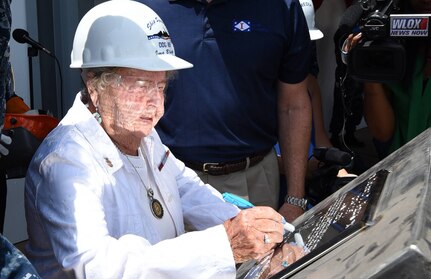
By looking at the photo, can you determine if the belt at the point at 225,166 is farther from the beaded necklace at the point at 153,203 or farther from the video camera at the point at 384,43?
the beaded necklace at the point at 153,203

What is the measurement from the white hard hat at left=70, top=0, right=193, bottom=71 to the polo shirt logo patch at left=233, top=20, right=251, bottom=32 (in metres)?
0.87

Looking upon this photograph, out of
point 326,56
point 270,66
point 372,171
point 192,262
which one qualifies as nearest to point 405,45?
point 270,66

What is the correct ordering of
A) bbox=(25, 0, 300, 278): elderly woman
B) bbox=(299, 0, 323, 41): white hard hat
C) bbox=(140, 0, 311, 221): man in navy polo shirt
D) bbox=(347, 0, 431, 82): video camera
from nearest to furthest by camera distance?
bbox=(25, 0, 300, 278): elderly woman, bbox=(347, 0, 431, 82): video camera, bbox=(140, 0, 311, 221): man in navy polo shirt, bbox=(299, 0, 323, 41): white hard hat

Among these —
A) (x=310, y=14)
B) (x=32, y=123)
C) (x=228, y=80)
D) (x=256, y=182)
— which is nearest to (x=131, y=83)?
(x=228, y=80)

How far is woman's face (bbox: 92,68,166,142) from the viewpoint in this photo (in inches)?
72.6

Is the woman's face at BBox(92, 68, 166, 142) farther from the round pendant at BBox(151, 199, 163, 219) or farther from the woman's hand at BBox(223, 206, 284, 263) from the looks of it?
the woman's hand at BBox(223, 206, 284, 263)

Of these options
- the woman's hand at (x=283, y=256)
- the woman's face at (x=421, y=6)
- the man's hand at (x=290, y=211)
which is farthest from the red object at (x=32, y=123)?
the woman's hand at (x=283, y=256)

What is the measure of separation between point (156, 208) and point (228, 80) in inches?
38.6

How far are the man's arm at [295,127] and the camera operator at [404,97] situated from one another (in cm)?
33

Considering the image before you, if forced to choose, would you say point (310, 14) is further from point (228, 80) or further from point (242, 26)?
point (228, 80)

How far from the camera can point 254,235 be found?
5.09 ft

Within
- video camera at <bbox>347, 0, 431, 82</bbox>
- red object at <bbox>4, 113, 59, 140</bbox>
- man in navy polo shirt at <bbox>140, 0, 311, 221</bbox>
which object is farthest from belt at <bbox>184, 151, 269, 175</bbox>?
red object at <bbox>4, 113, 59, 140</bbox>

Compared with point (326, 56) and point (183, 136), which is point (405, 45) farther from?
point (326, 56)

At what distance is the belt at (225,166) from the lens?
275cm
